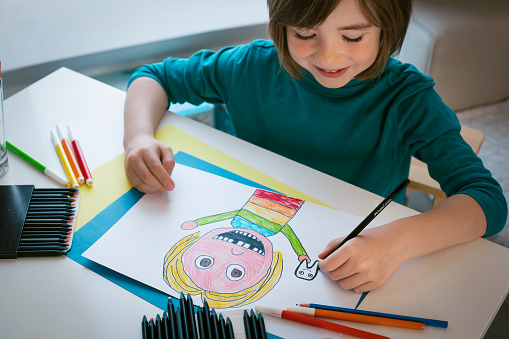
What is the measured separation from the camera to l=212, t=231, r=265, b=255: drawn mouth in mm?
672

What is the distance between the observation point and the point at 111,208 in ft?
2.40

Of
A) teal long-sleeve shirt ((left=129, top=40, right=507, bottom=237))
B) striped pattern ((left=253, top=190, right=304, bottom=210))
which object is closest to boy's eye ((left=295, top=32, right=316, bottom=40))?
teal long-sleeve shirt ((left=129, top=40, right=507, bottom=237))

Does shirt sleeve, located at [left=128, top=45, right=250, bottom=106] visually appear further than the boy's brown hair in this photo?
Yes

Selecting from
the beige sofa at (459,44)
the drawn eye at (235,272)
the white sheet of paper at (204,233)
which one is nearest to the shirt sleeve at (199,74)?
the white sheet of paper at (204,233)

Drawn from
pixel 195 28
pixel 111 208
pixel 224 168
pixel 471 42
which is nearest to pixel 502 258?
pixel 224 168

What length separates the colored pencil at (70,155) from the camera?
0.78m

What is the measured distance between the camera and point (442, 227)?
0.68m

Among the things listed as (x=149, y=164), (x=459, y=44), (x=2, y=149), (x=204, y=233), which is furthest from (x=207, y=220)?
(x=459, y=44)

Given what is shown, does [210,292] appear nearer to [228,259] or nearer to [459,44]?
[228,259]

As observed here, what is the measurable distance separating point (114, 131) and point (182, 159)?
0.49 ft

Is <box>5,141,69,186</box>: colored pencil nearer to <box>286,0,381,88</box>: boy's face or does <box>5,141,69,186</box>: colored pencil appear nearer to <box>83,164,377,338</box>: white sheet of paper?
<box>83,164,377,338</box>: white sheet of paper

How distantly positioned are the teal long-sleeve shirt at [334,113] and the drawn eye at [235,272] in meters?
0.36

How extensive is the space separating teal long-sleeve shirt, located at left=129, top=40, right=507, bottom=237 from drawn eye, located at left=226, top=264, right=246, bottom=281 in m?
0.36

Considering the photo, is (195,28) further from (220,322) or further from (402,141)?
(220,322)
